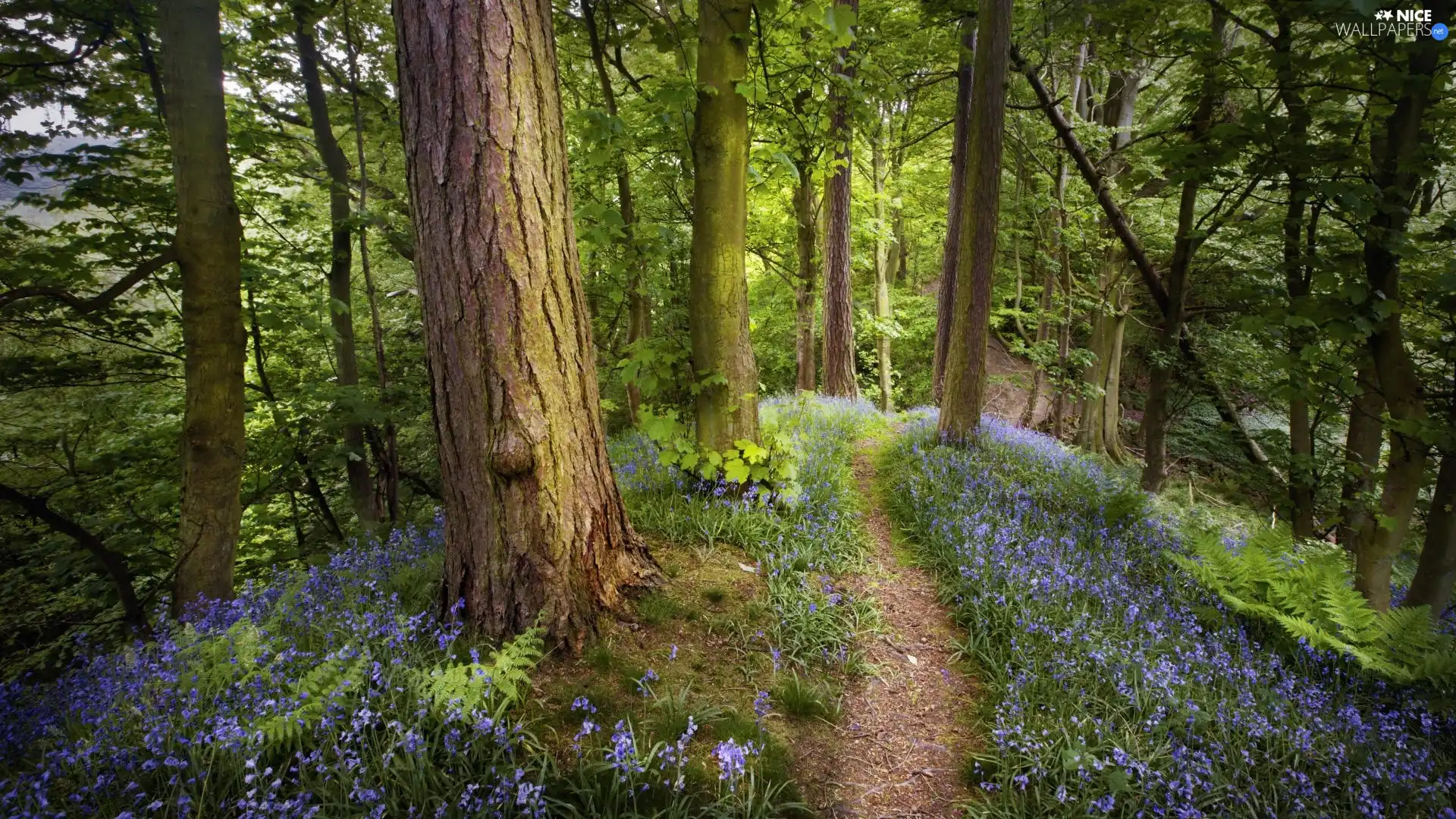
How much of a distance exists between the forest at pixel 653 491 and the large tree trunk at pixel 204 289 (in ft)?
0.07

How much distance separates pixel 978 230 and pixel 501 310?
252 inches

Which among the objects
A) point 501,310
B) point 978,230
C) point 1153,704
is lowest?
point 1153,704

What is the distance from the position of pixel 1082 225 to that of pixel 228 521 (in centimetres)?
1578

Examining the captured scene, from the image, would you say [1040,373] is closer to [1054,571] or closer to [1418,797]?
[1054,571]

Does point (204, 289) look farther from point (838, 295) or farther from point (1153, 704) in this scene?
point (838, 295)

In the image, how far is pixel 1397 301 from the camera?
11.2 feet

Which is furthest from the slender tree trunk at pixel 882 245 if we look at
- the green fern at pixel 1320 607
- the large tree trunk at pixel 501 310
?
the large tree trunk at pixel 501 310

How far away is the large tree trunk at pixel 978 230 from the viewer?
663 centimetres

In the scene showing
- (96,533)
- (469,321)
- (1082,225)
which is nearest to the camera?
(469,321)

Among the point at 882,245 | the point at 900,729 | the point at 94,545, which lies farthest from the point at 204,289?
the point at 882,245

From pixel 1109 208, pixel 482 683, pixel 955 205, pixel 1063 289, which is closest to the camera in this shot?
pixel 482 683

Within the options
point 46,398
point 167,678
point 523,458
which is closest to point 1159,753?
point 523,458

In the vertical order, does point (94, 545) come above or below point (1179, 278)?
below

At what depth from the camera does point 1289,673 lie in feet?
10.6
